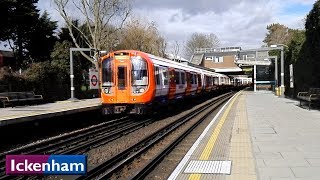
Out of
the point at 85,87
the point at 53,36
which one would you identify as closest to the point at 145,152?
the point at 85,87

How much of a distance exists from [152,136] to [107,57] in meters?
6.13

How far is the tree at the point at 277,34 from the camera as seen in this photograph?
109 meters

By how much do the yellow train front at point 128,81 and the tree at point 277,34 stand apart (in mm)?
91009

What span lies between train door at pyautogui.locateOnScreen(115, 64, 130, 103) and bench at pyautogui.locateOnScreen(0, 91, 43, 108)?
868 cm

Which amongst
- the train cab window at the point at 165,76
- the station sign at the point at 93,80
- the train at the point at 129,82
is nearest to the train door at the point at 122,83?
the train at the point at 129,82

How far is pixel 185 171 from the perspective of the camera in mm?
8789

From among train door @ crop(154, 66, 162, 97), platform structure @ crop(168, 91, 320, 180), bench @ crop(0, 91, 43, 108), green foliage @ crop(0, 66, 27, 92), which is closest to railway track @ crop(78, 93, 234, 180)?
platform structure @ crop(168, 91, 320, 180)

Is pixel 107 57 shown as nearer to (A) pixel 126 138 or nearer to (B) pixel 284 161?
(A) pixel 126 138

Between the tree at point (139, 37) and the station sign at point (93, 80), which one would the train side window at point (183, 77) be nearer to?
the station sign at point (93, 80)

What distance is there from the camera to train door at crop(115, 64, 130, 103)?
19.6m

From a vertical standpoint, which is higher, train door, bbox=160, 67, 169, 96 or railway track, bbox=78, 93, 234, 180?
train door, bbox=160, 67, 169, 96

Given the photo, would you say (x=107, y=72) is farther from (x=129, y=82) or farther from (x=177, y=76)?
(x=177, y=76)

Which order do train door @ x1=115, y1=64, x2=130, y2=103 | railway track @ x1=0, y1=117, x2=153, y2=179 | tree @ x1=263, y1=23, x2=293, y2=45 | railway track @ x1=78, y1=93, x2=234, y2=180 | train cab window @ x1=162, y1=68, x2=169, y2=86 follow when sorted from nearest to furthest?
railway track @ x1=78, y1=93, x2=234, y2=180 < railway track @ x1=0, y1=117, x2=153, y2=179 < train door @ x1=115, y1=64, x2=130, y2=103 < train cab window @ x1=162, y1=68, x2=169, y2=86 < tree @ x1=263, y1=23, x2=293, y2=45

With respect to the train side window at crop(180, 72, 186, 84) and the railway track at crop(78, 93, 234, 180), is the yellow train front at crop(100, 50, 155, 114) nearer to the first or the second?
the railway track at crop(78, 93, 234, 180)
